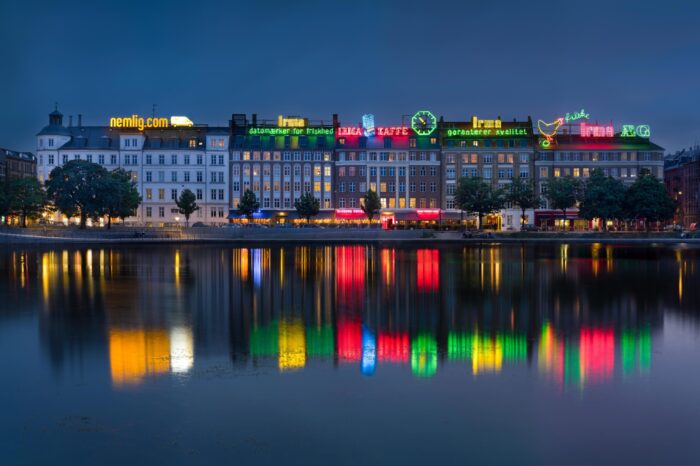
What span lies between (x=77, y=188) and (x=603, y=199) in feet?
276

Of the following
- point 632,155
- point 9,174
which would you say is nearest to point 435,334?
point 632,155

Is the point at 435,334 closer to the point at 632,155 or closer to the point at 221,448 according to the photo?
the point at 221,448

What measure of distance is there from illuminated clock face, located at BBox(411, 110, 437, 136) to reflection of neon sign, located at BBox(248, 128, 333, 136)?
16.6 meters

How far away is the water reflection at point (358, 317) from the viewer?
19.5 m

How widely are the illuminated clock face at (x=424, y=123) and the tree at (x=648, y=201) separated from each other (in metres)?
38.3

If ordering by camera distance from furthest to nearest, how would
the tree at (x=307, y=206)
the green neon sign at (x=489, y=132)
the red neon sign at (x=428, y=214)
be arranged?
1. the green neon sign at (x=489, y=132)
2. the red neon sign at (x=428, y=214)
3. the tree at (x=307, y=206)

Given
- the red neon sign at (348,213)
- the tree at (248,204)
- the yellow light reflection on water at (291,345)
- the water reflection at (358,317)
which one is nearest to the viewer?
the yellow light reflection on water at (291,345)

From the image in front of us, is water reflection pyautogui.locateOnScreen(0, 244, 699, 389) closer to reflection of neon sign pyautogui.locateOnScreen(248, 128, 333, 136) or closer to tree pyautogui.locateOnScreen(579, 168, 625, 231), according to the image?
tree pyautogui.locateOnScreen(579, 168, 625, 231)

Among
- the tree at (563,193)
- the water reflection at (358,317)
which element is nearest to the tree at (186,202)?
the tree at (563,193)

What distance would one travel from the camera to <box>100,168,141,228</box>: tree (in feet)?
330

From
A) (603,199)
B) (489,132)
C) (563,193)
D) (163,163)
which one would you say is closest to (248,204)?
(163,163)

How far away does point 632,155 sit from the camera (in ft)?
422

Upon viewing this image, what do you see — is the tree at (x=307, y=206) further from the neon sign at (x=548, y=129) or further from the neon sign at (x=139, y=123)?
the neon sign at (x=548, y=129)

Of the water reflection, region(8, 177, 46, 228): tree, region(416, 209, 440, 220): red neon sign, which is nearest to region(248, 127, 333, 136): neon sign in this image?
region(416, 209, 440, 220): red neon sign
